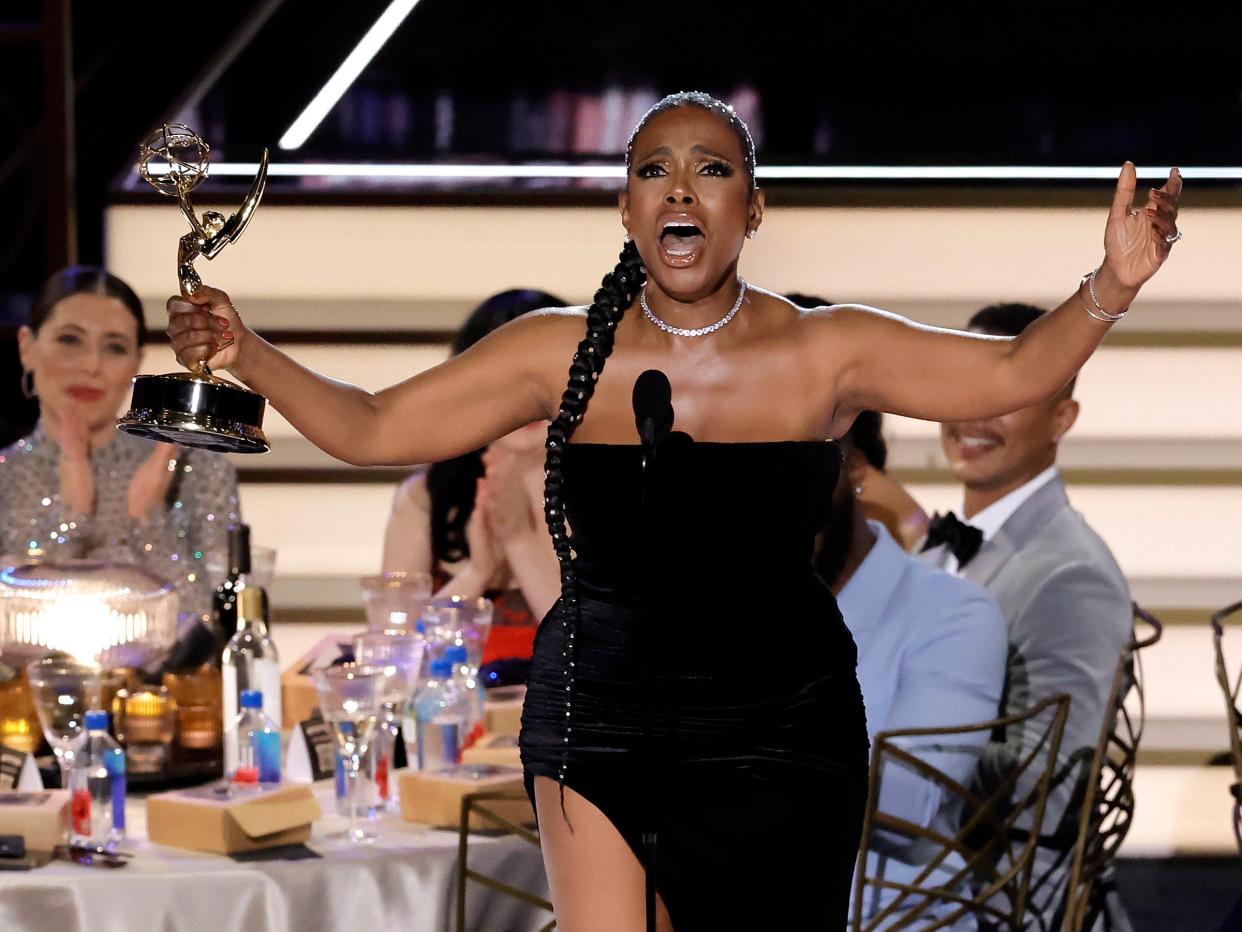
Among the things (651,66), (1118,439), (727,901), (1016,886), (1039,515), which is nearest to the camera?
(727,901)

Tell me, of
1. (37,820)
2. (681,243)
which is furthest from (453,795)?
(681,243)

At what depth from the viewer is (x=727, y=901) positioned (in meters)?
1.86

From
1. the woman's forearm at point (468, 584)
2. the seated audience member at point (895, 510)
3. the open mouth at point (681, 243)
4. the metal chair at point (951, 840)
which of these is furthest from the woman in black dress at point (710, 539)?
the seated audience member at point (895, 510)

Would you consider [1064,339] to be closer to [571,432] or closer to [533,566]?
[571,432]

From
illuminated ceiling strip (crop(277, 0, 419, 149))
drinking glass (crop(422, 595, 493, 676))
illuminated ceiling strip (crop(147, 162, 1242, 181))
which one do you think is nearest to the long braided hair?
drinking glass (crop(422, 595, 493, 676))

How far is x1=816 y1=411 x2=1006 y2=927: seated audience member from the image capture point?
9.48 feet

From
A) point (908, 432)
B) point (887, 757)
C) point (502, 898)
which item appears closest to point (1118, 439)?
point (908, 432)

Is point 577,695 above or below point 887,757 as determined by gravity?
above

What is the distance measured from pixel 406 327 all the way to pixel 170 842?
286 cm

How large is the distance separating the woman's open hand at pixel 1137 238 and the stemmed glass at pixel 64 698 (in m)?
1.52

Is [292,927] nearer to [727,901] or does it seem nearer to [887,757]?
[727,901]

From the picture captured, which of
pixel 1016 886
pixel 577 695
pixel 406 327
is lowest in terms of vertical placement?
pixel 1016 886

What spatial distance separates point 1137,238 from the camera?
1893 mm

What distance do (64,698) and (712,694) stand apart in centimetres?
109
